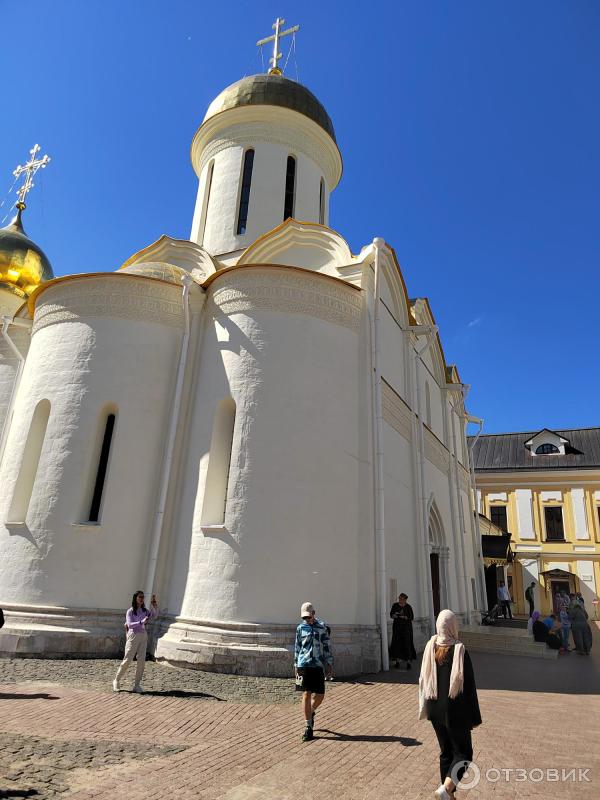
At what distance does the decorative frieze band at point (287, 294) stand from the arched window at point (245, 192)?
4.91m

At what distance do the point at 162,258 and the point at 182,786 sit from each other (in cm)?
1220

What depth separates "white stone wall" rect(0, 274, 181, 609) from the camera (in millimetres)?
9758

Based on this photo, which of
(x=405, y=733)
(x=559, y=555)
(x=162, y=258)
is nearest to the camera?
(x=405, y=733)

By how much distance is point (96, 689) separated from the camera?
707 centimetres

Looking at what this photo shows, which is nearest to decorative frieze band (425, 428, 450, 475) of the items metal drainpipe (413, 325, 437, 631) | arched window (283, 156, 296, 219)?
metal drainpipe (413, 325, 437, 631)

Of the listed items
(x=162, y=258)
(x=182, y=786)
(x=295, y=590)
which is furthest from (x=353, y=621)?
(x=162, y=258)

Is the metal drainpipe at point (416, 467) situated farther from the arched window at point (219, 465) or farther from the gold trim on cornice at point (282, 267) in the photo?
the arched window at point (219, 465)

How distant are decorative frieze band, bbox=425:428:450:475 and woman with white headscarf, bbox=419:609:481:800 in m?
11.3

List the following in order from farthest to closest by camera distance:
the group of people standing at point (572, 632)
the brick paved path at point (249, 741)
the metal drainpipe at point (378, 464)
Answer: the group of people standing at point (572, 632) → the metal drainpipe at point (378, 464) → the brick paved path at point (249, 741)

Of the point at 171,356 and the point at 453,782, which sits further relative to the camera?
the point at 171,356

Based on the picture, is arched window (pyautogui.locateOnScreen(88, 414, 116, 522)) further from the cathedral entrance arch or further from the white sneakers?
the cathedral entrance arch

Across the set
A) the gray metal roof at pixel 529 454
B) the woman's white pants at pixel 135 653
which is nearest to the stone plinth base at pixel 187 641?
the woman's white pants at pixel 135 653

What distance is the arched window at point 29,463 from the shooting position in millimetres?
10500

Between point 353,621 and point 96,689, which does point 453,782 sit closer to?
point 96,689
